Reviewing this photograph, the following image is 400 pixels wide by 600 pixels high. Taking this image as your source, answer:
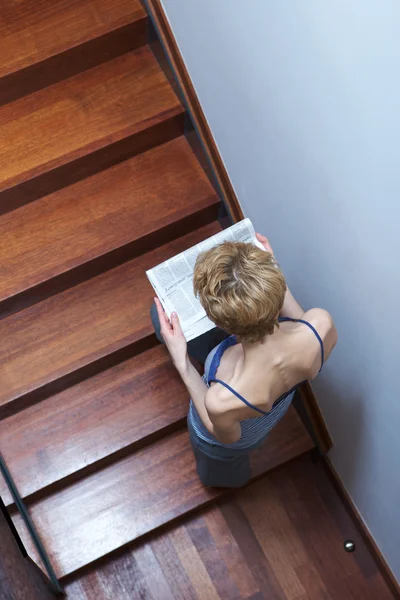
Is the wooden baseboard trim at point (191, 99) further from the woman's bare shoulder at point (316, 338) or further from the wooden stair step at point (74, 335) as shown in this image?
the woman's bare shoulder at point (316, 338)

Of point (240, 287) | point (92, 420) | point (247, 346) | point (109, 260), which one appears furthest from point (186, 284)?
point (92, 420)

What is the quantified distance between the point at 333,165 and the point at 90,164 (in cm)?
131

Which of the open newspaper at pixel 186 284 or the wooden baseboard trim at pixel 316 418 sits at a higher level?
the open newspaper at pixel 186 284

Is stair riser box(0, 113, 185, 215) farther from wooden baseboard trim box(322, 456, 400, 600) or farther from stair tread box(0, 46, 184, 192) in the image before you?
wooden baseboard trim box(322, 456, 400, 600)

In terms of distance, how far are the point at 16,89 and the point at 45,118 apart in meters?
0.18

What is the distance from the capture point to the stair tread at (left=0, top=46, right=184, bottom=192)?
113 inches

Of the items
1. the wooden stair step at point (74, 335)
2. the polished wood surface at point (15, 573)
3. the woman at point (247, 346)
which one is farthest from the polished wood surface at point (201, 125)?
the polished wood surface at point (15, 573)

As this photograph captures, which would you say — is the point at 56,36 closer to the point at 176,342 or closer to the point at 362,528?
the point at 176,342

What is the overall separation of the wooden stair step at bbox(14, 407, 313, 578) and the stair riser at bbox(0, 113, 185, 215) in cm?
124

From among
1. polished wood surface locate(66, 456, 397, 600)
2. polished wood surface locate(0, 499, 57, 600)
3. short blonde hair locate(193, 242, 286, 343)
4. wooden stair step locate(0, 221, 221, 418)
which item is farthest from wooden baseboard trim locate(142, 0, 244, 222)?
polished wood surface locate(0, 499, 57, 600)

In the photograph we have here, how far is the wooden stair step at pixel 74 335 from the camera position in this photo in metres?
2.81

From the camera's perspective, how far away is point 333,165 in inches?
78.7

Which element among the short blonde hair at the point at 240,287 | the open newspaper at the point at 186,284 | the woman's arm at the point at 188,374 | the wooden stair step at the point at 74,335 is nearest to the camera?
the short blonde hair at the point at 240,287

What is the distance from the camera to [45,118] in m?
2.95
